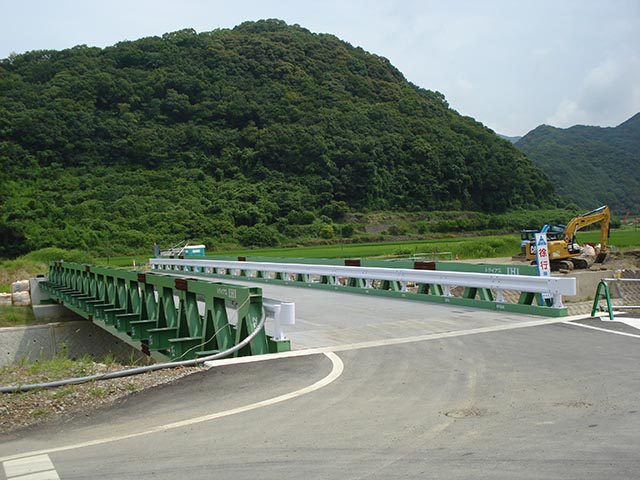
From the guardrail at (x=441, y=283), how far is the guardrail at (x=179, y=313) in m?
4.69

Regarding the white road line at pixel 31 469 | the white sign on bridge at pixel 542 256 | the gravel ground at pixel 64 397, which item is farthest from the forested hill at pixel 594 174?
the white road line at pixel 31 469

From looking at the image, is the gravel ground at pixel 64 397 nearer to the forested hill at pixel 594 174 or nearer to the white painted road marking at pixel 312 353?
the white painted road marking at pixel 312 353

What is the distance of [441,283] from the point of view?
14914mm

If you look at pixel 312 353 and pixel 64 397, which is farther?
pixel 312 353

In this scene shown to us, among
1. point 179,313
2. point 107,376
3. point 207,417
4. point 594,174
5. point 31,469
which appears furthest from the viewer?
point 594,174

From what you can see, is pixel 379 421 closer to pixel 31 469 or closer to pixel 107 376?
pixel 31 469

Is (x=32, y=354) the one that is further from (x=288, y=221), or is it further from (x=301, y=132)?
(x=301, y=132)

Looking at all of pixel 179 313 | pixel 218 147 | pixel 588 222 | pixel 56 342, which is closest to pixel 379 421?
pixel 179 313

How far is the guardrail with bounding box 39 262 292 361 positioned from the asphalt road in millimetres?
1078

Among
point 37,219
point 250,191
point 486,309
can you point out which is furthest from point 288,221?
point 486,309

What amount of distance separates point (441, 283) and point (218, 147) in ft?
329

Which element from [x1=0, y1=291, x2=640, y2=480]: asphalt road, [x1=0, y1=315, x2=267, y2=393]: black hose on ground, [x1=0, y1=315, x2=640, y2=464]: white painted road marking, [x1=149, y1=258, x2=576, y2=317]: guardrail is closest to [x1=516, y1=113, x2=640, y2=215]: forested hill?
[x1=149, y1=258, x2=576, y2=317]: guardrail

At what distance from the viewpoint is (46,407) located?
667 centimetres

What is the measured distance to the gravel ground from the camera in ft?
21.1
